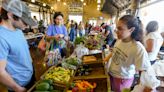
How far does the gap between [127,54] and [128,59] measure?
6 cm

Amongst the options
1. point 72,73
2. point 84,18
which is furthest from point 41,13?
point 72,73

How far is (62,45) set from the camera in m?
3.98

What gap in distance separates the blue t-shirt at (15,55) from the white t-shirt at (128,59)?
1.03 meters

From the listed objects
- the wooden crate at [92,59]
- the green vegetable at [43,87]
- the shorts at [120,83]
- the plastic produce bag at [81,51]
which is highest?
Answer: the plastic produce bag at [81,51]

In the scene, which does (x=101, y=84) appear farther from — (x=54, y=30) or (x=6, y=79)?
(x=54, y=30)

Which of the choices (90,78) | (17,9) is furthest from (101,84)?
(17,9)

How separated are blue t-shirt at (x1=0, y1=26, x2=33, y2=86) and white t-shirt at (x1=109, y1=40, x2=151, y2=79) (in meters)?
1.03

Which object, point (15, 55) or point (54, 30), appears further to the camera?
point (54, 30)

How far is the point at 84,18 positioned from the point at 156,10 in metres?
22.3

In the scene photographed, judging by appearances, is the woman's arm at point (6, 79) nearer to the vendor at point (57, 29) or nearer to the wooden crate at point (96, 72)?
the wooden crate at point (96, 72)

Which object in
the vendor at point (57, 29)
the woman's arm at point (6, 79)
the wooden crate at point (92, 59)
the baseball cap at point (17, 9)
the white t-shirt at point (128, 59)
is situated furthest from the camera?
the vendor at point (57, 29)

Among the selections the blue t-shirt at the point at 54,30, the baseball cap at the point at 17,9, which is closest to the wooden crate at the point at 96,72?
the baseball cap at the point at 17,9

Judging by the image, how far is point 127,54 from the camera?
2197mm

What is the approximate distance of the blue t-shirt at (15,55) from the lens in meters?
1.72
